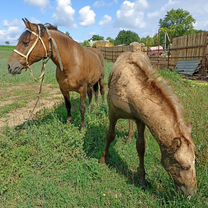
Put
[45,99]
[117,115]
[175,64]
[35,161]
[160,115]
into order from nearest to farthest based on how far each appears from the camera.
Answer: [160,115]
[117,115]
[35,161]
[45,99]
[175,64]

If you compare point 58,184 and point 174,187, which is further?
point 58,184

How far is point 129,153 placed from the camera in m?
4.51

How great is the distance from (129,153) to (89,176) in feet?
3.12

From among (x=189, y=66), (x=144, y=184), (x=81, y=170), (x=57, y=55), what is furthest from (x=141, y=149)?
(x=189, y=66)

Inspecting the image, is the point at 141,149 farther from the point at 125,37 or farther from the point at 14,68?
the point at 125,37

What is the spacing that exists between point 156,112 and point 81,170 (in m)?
1.57

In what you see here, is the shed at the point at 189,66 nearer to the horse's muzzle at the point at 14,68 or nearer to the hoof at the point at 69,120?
the hoof at the point at 69,120

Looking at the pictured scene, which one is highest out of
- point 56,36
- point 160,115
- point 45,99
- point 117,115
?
point 56,36

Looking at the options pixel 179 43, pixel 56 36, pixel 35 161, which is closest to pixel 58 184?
pixel 35 161

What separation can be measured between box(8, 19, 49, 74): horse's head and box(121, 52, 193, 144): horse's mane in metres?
1.70

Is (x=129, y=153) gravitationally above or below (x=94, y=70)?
below

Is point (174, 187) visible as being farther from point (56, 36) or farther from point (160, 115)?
point (56, 36)

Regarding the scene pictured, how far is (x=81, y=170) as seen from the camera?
3932 millimetres

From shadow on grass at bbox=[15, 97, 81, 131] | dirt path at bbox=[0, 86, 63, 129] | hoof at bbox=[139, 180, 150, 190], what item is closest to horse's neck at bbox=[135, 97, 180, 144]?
hoof at bbox=[139, 180, 150, 190]
